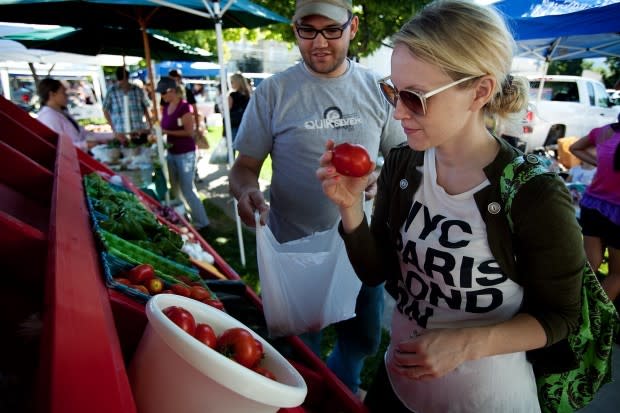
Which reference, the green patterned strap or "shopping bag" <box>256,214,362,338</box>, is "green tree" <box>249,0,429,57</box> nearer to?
"shopping bag" <box>256,214,362,338</box>

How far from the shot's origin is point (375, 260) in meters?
1.50

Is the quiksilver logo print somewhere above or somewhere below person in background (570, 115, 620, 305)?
above

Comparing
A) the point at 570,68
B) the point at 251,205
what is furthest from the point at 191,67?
the point at 570,68

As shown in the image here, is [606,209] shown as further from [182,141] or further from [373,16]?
[373,16]

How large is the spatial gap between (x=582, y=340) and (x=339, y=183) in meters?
0.92

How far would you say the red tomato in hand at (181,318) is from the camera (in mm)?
988

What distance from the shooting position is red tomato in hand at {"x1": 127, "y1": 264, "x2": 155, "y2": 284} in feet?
5.06

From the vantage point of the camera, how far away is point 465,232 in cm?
124

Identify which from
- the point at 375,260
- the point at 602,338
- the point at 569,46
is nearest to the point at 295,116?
the point at 375,260

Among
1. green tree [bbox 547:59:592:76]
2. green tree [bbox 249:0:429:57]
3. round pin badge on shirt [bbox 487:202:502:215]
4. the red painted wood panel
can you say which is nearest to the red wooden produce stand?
the red painted wood panel

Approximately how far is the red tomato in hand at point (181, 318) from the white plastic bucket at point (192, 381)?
28mm

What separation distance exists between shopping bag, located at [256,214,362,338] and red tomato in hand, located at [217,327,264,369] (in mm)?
781

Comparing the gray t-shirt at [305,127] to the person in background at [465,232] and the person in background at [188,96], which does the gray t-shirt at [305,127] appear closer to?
the person in background at [465,232]

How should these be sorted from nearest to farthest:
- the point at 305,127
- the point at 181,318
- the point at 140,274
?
the point at 181,318 → the point at 140,274 → the point at 305,127
